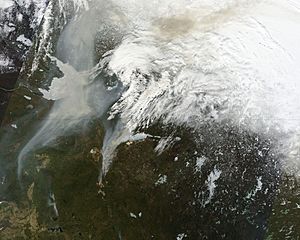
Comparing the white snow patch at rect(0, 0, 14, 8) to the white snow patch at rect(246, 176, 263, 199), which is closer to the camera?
the white snow patch at rect(246, 176, 263, 199)

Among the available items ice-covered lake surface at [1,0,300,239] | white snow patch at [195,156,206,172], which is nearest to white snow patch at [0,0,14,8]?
ice-covered lake surface at [1,0,300,239]

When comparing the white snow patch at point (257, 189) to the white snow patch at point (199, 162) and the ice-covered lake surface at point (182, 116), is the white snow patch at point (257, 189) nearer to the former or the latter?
the ice-covered lake surface at point (182, 116)

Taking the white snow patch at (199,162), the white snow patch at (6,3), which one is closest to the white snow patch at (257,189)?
the white snow patch at (199,162)

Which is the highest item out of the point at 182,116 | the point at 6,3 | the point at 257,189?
the point at 6,3

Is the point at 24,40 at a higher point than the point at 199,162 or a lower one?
higher

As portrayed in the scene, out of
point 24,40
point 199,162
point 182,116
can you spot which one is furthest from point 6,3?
Result: point 199,162

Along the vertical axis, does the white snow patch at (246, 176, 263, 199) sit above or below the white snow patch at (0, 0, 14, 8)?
below

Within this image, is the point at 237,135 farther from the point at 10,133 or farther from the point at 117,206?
the point at 10,133

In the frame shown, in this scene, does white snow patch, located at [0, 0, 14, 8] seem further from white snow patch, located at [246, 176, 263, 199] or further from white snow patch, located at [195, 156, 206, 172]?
white snow patch, located at [246, 176, 263, 199]

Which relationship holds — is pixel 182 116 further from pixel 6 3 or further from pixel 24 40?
pixel 6 3
